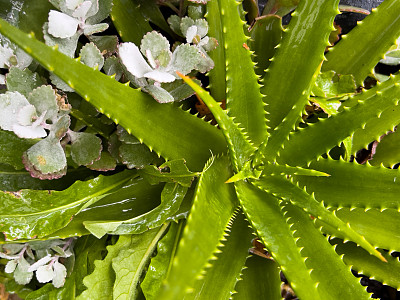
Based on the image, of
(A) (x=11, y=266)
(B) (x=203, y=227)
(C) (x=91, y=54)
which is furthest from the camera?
(A) (x=11, y=266)

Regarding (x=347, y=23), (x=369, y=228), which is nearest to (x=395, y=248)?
(x=369, y=228)

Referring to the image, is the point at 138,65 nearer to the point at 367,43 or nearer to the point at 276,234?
the point at 276,234

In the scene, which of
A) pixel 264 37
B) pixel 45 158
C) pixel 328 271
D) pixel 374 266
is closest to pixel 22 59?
pixel 45 158

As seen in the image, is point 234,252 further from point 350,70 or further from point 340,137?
point 350,70

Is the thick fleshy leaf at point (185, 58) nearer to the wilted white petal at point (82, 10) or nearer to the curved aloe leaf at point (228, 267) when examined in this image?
the wilted white petal at point (82, 10)

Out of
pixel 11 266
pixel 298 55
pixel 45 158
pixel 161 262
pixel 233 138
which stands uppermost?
pixel 298 55

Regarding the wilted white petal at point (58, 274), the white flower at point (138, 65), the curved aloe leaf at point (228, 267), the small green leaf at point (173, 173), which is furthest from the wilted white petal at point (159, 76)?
the wilted white petal at point (58, 274)

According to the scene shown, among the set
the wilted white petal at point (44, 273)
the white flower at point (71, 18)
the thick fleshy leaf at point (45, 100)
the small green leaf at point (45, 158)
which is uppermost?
the white flower at point (71, 18)
